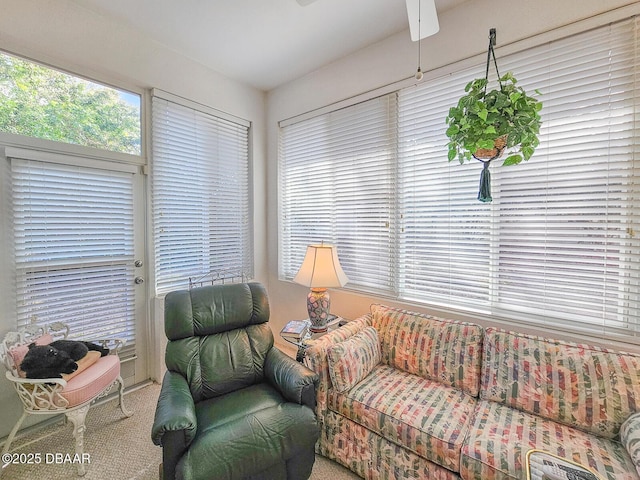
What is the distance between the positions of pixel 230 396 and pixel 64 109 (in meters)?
2.36

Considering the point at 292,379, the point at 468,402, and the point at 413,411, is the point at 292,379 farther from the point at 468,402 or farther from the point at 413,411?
Answer: the point at 468,402

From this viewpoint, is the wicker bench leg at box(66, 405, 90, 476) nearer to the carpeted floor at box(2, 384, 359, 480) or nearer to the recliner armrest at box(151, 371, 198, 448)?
the carpeted floor at box(2, 384, 359, 480)

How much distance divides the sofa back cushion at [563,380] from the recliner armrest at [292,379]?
1014mm

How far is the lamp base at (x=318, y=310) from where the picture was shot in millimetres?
2316

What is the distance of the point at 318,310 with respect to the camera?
231 cm

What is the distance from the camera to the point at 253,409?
155 cm

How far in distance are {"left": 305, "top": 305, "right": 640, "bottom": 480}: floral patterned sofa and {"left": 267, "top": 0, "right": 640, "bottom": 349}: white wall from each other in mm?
337

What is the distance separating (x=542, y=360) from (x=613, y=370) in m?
0.29

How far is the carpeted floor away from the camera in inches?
64.6

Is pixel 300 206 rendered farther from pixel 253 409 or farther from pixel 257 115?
pixel 253 409

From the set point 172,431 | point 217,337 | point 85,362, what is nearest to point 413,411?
point 172,431

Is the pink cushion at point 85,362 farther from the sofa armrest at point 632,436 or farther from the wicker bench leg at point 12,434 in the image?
the sofa armrest at point 632,436

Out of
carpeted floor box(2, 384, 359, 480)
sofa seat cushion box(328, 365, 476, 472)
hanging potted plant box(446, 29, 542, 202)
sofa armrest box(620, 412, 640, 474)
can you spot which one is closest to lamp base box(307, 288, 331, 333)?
sofa seat cushion box(328, 365, 476, 472)

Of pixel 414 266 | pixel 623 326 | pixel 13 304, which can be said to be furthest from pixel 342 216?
pixel 13 304
